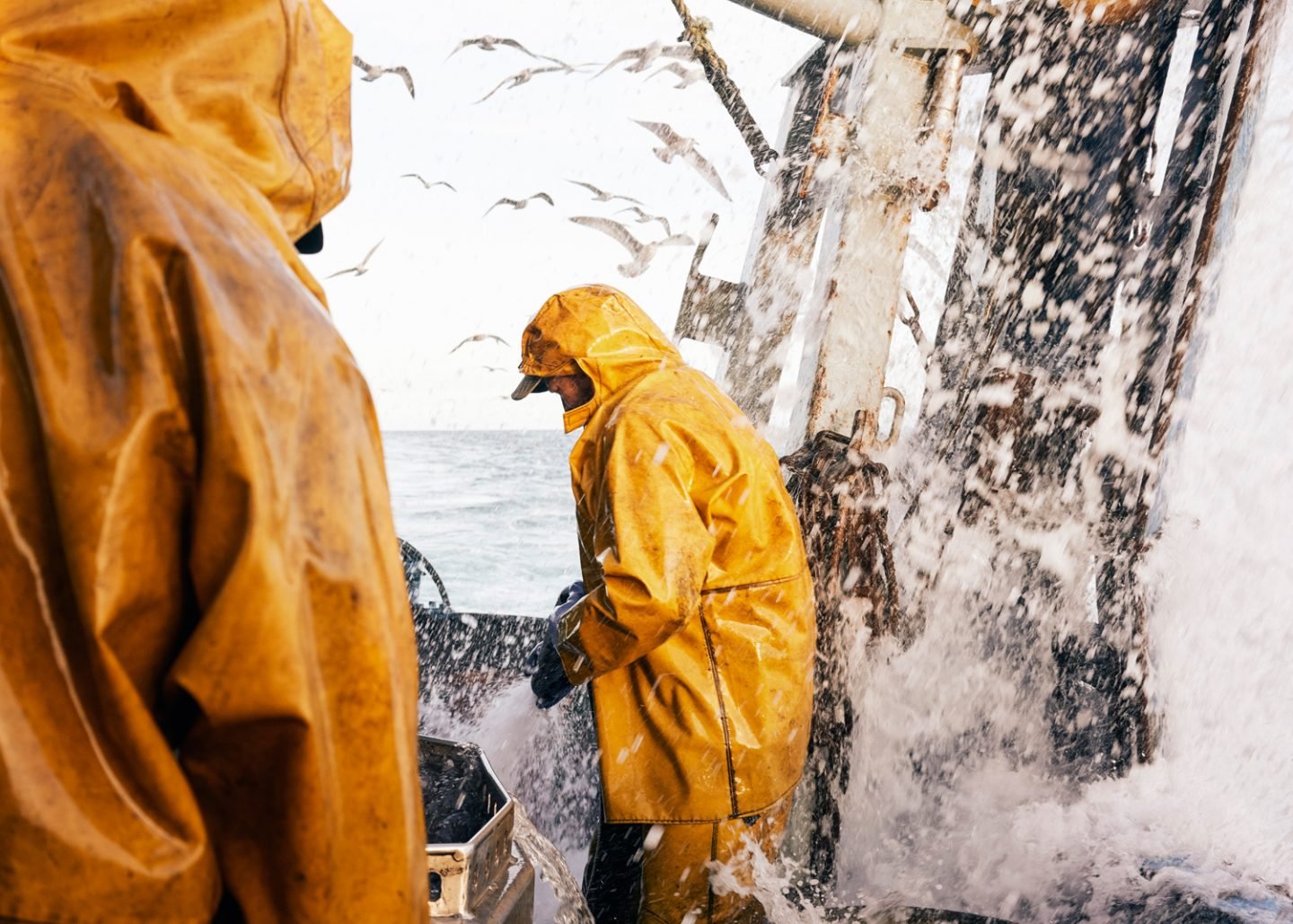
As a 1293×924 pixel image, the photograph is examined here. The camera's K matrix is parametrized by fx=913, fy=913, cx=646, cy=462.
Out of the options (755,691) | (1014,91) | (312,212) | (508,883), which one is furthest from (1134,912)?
(1014,91)

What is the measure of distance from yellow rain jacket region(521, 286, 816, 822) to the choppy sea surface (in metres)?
16.7

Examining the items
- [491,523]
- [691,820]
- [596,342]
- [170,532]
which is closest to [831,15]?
[596,342]

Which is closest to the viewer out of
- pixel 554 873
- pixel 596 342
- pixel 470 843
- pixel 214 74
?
pixel 214 74

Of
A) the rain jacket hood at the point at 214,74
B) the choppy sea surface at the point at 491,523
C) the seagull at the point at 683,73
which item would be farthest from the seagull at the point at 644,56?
the choppy sea surface at the point at 491,523

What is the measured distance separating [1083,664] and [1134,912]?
6.03 ft

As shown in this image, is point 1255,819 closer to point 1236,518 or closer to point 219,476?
point 1236,518

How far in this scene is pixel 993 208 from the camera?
16.4 feet

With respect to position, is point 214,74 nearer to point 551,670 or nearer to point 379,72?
point 551,670

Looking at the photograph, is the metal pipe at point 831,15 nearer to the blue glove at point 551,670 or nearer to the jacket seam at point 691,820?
the blue glove at point 551,670

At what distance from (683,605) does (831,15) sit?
2980 mm

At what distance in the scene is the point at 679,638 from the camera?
100 inches

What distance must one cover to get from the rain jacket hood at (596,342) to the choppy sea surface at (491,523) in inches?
653

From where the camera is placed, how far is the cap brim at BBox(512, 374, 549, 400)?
10.3 ft

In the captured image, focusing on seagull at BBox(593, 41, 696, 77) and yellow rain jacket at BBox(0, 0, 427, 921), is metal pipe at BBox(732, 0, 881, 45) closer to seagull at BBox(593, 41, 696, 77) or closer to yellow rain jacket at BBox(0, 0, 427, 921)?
seagull at BBox(593, 41, 696, 77)
